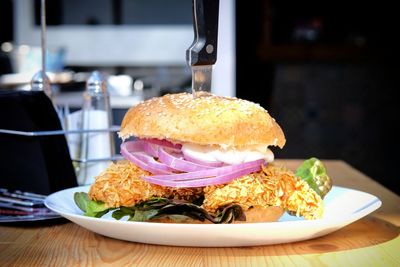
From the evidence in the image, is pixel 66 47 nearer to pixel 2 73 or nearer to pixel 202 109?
pixel 2 73

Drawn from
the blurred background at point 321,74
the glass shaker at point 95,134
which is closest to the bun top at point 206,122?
the glass shaker at point 95,134

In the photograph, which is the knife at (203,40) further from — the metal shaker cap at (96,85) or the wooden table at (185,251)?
the metal shaker cap at (96,85)

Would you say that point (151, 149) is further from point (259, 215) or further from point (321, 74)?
point (321, 74)

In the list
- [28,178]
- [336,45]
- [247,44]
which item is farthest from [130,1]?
[28,178]

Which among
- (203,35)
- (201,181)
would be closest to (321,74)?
(203,35)

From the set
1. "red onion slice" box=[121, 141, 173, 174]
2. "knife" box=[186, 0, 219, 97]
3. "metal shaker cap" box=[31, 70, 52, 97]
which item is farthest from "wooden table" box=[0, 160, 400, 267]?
"metal shaker cap" box=[31, 70, 52, 97]

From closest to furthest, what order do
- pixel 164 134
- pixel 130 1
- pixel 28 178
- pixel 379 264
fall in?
pixel 379 264 < pixel 164 134 < pixel 28 178 < pixel 130 1

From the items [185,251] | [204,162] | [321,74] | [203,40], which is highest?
[203,40]
